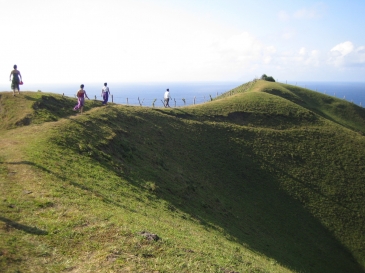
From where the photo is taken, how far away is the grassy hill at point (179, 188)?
13.1 metres

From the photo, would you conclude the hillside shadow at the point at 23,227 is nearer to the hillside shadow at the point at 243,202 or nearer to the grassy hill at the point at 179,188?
the grassy hill at the point at 179,188

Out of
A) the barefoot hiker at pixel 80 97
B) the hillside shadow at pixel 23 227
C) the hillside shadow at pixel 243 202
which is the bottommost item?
the hillside shadow at pixel 243 202

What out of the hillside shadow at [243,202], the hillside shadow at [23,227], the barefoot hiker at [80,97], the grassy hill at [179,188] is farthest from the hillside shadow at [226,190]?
the hillside shadow at [23,227]

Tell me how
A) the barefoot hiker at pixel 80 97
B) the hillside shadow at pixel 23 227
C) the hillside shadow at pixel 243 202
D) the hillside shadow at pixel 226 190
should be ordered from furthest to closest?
the barefoot hiker at pixel 80 97
the hillside shadow at pixel 243 202
the hillside shadow at pixel 226 190
the hillside shadow at pixel 23 227

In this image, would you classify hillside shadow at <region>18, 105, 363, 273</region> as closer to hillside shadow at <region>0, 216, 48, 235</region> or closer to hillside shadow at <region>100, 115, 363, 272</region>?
hillside shadow at <region>100, 115, 363, 272</region>

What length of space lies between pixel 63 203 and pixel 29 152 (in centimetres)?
816

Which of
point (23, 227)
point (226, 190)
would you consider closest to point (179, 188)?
point (226, 190)

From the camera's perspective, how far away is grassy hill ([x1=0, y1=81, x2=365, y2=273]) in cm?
1311

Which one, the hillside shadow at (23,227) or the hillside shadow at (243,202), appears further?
the hillside shadow at (243,202)

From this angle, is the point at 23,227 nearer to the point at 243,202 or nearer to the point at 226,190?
the point at 226,190

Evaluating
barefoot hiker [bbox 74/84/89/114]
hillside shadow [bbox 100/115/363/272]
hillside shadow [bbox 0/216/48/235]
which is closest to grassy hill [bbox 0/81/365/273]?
hillside shadow [bbox 0/216/48/235]

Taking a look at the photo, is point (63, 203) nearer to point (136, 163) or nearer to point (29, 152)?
point (29, 152)

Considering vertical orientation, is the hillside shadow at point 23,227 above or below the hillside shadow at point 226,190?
above

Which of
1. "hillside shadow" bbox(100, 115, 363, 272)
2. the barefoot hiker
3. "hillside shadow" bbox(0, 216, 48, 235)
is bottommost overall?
"hillside shadow" bbox(100, 115, 363, 272)
